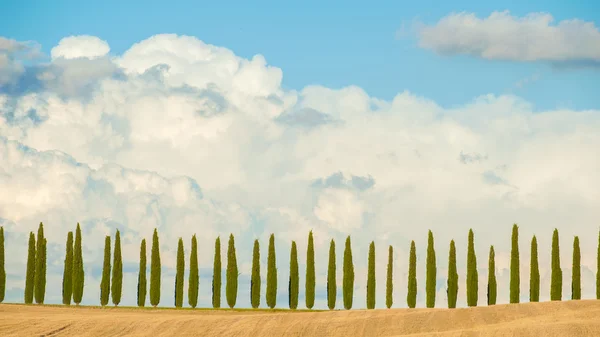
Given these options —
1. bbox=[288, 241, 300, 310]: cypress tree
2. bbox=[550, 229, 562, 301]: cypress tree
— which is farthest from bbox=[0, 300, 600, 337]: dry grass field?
bbox=[288, 241, 300, 310]: cypress tree

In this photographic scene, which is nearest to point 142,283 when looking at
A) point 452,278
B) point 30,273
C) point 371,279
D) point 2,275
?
point 30,273

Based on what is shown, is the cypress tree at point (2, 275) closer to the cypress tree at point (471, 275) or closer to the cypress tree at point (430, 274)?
the cypress tree at point (430, 274)

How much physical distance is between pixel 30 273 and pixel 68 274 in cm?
321

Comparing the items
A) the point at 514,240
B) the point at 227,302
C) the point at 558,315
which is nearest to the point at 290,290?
the point at 227,302

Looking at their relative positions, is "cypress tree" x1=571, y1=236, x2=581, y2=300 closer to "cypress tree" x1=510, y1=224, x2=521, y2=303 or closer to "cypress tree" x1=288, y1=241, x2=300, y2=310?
"cypress tree" x1=510, y1=224, x2=521, y2=303

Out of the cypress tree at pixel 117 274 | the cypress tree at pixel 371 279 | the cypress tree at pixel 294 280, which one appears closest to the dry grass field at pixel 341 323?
the cypress tree at pixel 371 279

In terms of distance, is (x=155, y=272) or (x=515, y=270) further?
(x=155, y=272)

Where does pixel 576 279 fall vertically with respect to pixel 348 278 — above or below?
above

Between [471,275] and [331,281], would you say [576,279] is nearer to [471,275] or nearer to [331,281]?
[471,275]

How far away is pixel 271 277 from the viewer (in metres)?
72.9

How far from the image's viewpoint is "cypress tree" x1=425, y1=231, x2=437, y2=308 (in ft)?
235

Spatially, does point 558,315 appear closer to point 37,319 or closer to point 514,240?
point 514,240

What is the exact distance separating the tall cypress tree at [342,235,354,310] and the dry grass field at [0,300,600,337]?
19239 mm

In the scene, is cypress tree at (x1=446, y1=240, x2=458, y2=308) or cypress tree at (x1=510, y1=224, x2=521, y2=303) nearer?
cypress tree at (x1=510, y1=224, x2=521, y2=303)
